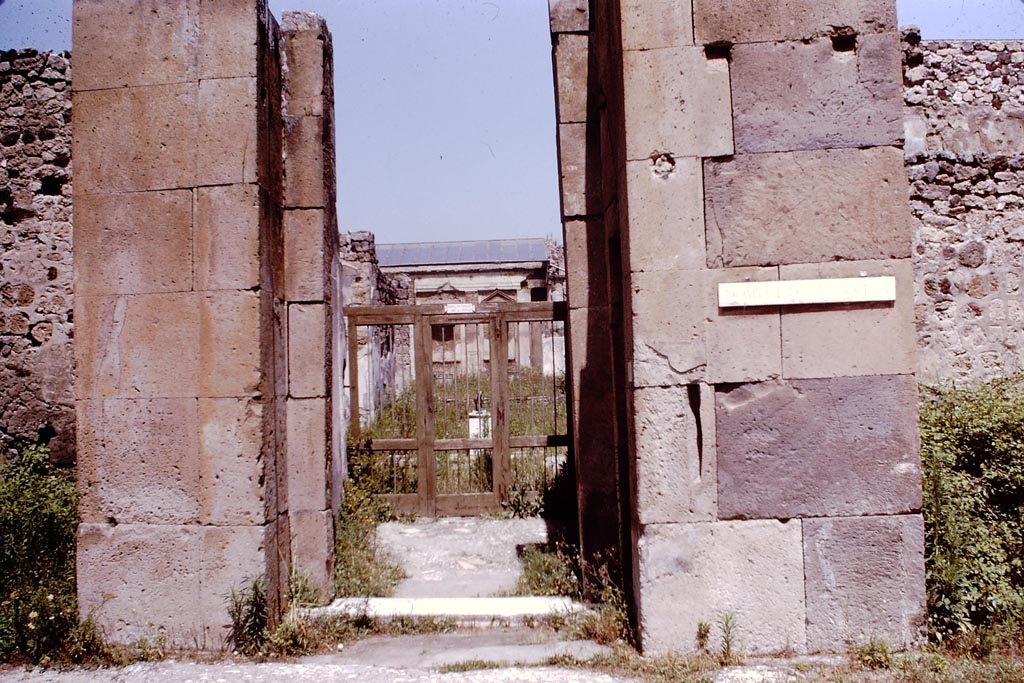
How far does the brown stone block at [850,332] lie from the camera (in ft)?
12.4

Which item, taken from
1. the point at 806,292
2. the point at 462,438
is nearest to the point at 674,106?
the point at 806,292

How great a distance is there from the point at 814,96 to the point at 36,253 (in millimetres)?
7300

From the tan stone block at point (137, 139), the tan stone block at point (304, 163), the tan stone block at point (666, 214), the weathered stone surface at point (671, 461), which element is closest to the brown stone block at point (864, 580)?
the weathered stone surface at point (671, 461)

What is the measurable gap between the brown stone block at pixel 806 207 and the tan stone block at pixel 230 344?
2.59 meters

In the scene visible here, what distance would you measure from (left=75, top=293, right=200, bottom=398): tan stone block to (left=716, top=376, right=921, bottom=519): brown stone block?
3.03 m

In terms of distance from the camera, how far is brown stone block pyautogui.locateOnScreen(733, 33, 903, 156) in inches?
151

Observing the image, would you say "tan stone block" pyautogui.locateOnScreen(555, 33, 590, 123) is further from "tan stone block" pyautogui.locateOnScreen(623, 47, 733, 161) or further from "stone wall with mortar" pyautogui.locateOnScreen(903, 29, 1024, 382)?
"stone wall with mortar" pyautogui.locateOnScreen(903, 29, 1024, 382)

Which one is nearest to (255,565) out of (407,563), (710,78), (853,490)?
(407,563)

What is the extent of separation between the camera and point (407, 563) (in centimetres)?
576

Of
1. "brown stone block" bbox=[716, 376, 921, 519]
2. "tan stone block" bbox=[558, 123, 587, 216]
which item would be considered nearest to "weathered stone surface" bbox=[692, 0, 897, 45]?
"tan stone block" bbox=[558, 123, 587, 216]

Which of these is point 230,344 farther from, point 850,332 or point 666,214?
point 850,332

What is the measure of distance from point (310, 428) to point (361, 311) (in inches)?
118

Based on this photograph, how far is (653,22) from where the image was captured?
3.87 metres

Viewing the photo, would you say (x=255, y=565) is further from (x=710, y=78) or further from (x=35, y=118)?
(x=35, y=118)
